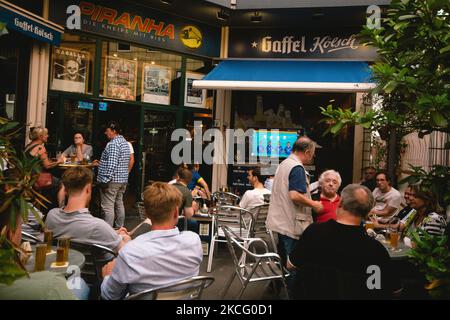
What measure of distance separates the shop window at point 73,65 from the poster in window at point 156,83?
Answer: 123cm

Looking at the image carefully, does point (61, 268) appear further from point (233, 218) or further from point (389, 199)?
point (389, 199)

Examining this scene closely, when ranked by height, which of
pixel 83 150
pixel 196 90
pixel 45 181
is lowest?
pixel 45 181

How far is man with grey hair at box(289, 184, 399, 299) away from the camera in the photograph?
108 inches

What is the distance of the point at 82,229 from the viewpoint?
3490 mm

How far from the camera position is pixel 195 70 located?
10.6 m

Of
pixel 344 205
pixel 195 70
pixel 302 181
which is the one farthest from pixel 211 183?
pixel 344 205

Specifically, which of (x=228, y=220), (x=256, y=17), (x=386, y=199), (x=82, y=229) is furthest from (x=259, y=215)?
(x=256, y=17)

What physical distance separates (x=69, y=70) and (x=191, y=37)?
115 inches

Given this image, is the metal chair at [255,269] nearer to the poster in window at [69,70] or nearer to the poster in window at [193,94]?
the poster in window at [69,70]

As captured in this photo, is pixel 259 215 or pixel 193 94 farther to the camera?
pixel 193 94

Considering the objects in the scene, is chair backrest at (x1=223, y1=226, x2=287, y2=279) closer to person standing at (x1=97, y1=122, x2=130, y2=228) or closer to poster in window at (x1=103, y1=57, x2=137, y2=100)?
person standing at (x1=97, y1=122, x2=130, y2=228)

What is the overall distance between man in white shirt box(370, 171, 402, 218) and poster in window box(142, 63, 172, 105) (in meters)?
5.28

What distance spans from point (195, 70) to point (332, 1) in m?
3.36
